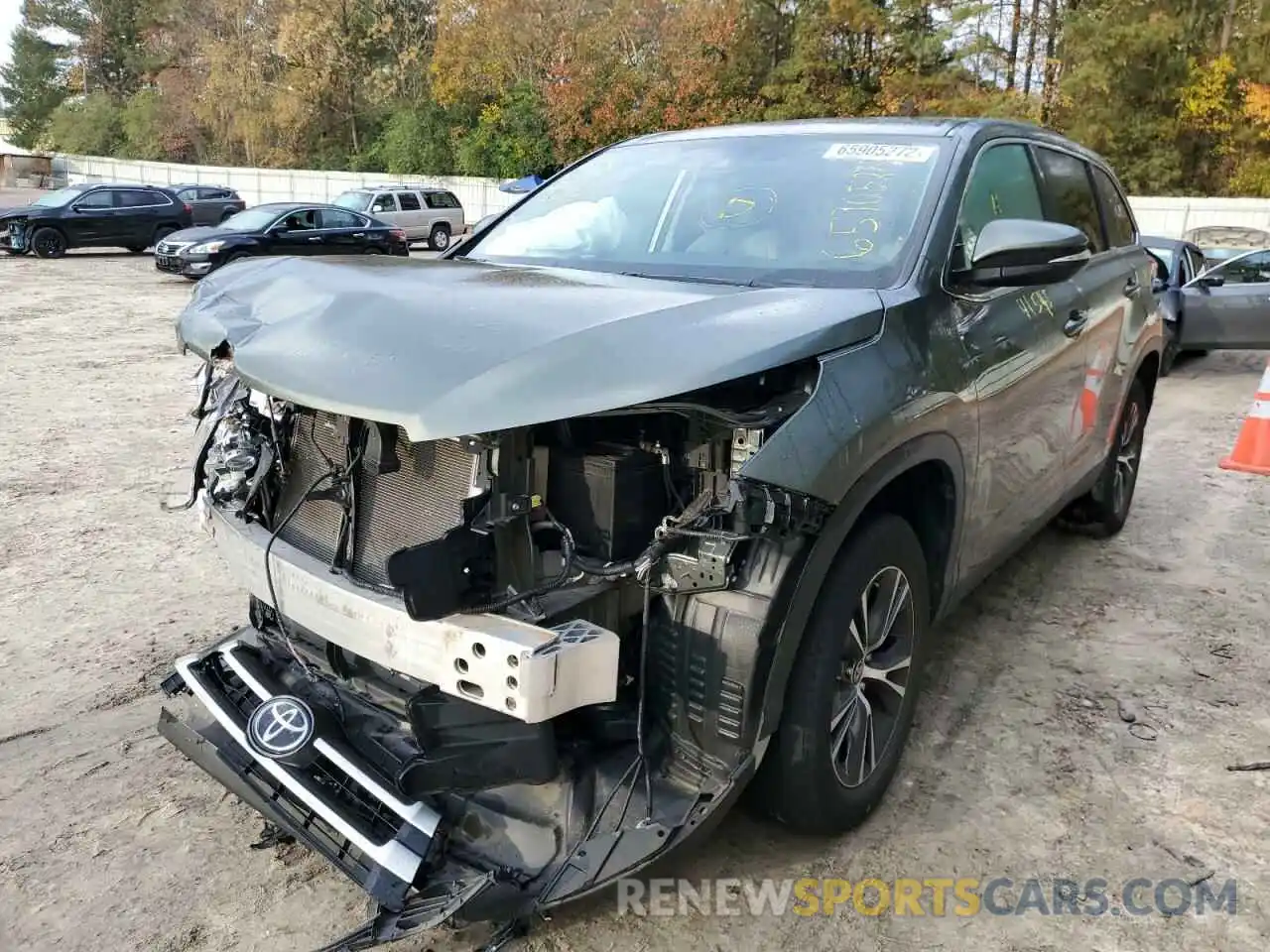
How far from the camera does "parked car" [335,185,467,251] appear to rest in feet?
80.8

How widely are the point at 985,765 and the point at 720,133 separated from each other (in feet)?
7.86

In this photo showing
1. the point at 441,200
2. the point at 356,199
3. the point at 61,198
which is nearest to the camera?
the point at 61,198

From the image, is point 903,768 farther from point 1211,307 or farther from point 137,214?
point 137,214

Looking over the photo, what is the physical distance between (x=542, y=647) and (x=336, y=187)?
134ft

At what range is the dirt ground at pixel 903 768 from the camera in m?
2.50

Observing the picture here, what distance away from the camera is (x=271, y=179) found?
41.3 m

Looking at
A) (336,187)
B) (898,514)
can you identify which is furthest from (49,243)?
(898,514)

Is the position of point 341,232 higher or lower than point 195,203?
lower

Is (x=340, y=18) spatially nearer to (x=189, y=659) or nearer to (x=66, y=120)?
(x=66, y=120)

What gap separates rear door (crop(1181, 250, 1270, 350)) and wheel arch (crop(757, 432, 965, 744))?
884 centimetres

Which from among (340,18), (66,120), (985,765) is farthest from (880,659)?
(66,120)

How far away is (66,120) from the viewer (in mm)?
56875

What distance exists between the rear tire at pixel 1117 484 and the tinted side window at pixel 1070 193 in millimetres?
972

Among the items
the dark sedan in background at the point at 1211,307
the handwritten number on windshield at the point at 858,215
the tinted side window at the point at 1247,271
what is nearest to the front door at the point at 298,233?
the dark sedan in background at the point at 1211,307
